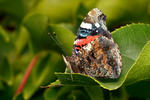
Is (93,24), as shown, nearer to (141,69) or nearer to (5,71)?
(141,69)

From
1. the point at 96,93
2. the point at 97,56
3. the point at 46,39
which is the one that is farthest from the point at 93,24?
the point at 46,39

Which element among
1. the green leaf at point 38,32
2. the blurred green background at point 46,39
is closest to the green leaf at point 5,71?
the blurred green background at point 46,39

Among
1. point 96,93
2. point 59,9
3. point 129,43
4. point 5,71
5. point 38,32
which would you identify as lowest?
point 96,93

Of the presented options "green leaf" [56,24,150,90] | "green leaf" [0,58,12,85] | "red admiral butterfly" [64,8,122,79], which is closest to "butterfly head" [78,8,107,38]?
"red admiral butterfly" [64,8,122,79]

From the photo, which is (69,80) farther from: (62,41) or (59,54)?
(59,54)

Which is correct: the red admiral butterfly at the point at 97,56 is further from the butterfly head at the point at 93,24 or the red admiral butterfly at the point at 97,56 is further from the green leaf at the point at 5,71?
the green leaf at the point at 5,71

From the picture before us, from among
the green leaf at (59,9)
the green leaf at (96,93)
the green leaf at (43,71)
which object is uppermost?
the green leaf at (59,9)

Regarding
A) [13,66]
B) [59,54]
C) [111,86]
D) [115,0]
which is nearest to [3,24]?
[13,66]
